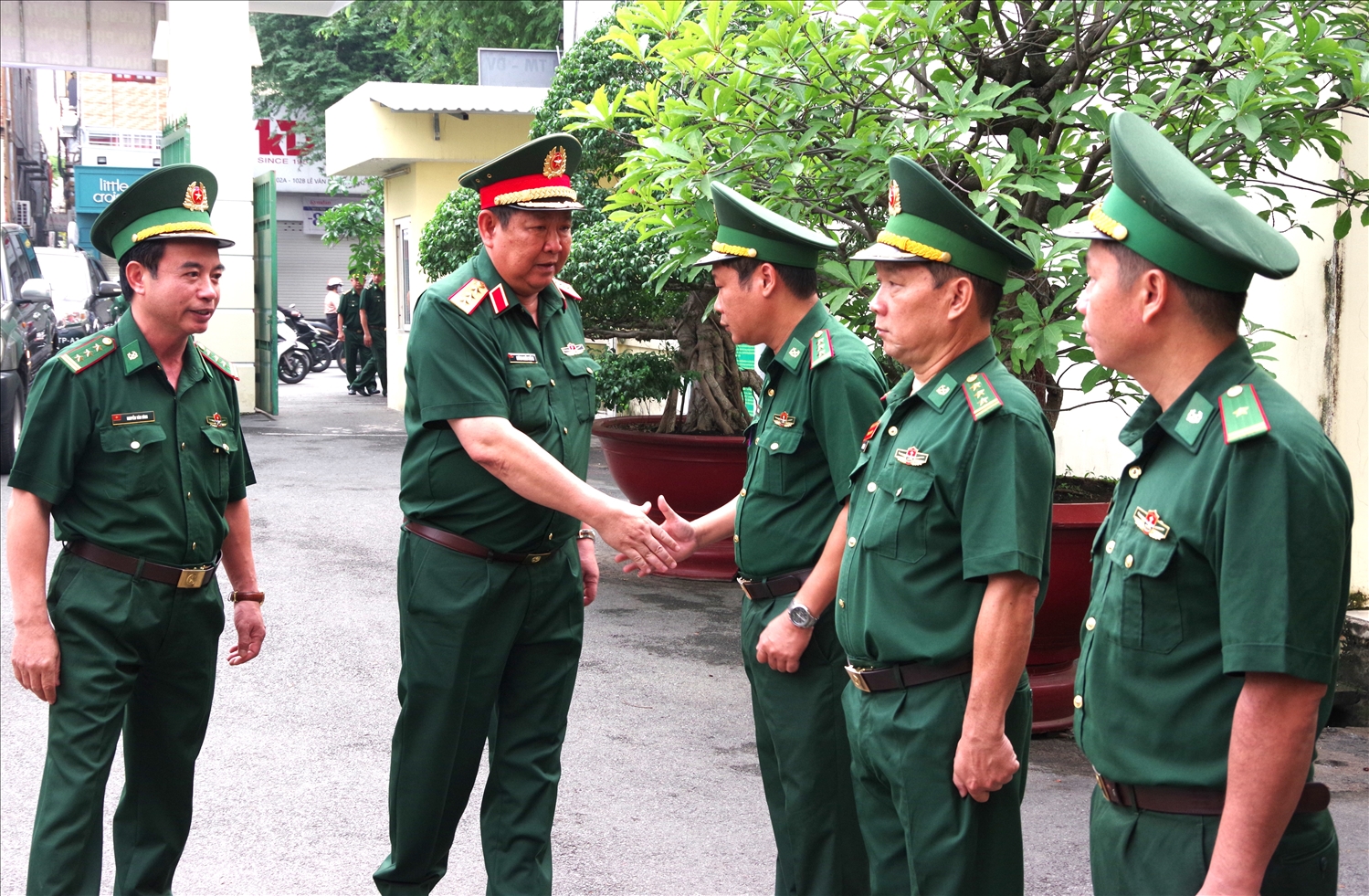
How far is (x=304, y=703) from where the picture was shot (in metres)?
5.62

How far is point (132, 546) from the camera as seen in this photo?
10.6 feet

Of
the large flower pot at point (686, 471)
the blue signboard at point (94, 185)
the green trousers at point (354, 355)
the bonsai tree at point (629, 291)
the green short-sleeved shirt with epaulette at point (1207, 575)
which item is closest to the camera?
the green short-sleeved shirt with epaulette at point (1207, 575)

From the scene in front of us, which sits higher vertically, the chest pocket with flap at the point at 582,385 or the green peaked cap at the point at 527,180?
the green peaked cap at the point at 527,180

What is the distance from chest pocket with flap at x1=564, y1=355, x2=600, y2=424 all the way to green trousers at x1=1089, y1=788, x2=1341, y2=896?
2067 mm

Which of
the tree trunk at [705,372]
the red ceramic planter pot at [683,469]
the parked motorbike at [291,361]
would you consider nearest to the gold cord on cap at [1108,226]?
the red ceramic planter pot at [683,469]

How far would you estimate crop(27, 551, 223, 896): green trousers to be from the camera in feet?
10.2

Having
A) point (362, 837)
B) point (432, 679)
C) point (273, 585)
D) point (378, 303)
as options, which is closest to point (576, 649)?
point (432, 679)

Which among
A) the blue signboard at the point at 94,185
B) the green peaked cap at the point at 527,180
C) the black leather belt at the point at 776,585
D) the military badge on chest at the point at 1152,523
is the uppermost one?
the blue signboard at the point at 94,185

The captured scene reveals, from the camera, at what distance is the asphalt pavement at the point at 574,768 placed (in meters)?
4.02

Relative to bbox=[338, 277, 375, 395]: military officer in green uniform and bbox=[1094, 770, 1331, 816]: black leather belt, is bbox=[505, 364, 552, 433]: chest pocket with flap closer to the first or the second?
bbox=[1094, 770, 1331, 816]: black leather belt

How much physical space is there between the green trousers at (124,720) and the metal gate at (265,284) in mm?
12271

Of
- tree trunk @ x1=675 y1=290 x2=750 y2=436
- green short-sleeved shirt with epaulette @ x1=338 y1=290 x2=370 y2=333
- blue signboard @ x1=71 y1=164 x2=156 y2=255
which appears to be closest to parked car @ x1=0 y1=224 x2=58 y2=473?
green short-sleeved shirt with epaulette @ x1=338 y1=290 x2=370 y2=333

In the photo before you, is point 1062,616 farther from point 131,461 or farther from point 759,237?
point 131,461

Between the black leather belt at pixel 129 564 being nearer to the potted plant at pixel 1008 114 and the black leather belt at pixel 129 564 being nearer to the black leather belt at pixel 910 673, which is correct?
the black leather belt at pixel 910 673
